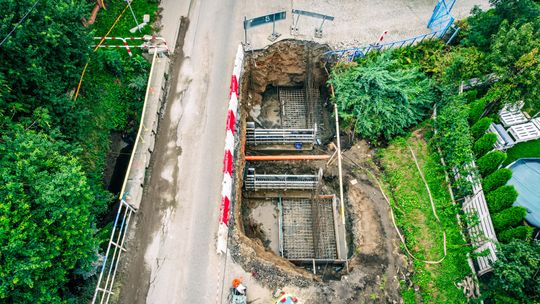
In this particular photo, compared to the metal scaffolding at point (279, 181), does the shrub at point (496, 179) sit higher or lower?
lower

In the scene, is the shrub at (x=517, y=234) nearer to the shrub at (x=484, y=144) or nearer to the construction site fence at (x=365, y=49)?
the shrub at (x=484, y=144)

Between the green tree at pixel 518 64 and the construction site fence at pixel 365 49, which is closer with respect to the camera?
the green tree at pixel 518 64

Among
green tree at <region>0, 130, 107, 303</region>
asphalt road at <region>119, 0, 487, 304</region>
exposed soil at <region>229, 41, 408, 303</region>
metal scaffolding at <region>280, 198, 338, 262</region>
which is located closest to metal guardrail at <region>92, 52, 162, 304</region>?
asphalt road at <region>119, 0, 487, 304</region>

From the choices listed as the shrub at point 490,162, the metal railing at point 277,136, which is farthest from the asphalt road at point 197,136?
the shrub at point 490,162

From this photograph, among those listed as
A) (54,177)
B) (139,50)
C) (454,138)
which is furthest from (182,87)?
(454,138)

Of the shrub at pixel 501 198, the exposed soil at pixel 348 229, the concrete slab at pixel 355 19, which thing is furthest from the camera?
the concrete slab at pixel 355 19

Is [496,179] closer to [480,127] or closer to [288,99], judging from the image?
[480,127]
